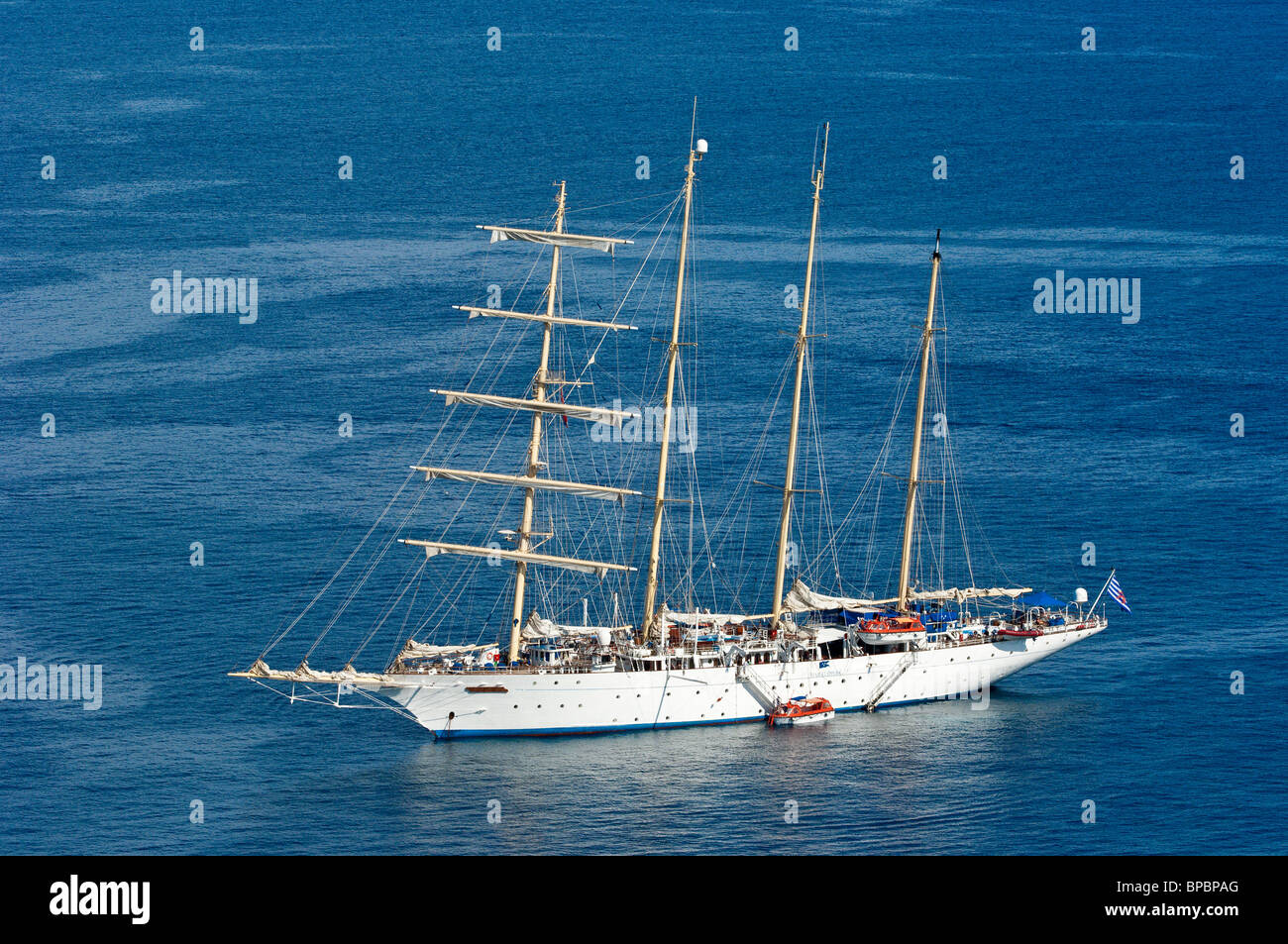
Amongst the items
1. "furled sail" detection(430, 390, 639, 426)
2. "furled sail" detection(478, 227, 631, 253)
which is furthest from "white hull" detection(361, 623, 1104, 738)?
"furled sail" detection(478, 227, 631, 253)

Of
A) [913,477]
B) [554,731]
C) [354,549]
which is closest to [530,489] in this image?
[554,731]

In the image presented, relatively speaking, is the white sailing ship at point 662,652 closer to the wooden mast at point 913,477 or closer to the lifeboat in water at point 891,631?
the lifeboat in water at point 891,631

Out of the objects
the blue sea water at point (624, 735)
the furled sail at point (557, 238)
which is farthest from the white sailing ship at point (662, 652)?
the blue sea water at point (624, 735)

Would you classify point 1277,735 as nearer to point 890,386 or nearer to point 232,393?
point 890,386

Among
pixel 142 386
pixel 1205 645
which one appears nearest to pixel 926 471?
pixel 1205 645

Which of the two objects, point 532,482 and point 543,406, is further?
point 532,482

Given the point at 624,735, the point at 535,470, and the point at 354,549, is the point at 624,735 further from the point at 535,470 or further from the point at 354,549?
the point at 354,549
